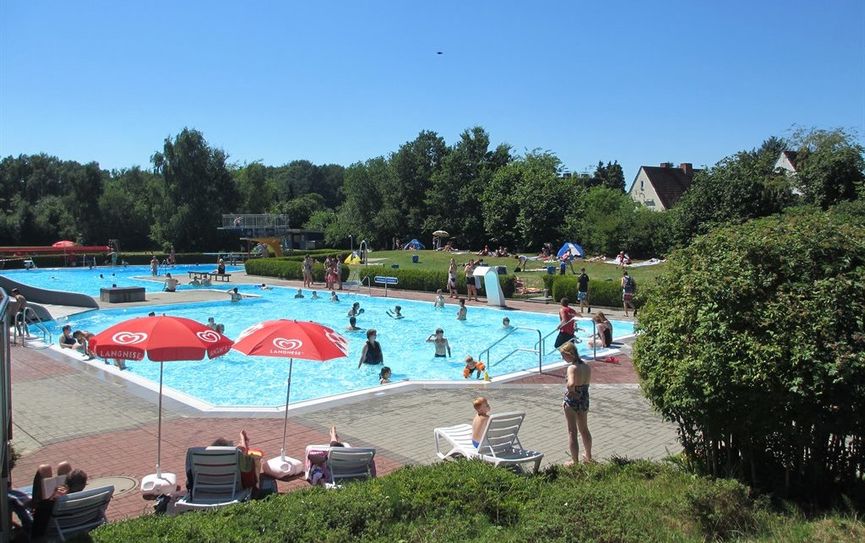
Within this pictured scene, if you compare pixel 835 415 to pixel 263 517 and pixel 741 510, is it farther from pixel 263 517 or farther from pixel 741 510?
pixel 263 517

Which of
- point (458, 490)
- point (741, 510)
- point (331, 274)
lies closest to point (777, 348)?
point (741, 510)

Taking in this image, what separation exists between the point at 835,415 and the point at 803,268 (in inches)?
55.9

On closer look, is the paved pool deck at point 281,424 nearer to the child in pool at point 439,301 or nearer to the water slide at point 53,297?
the child in pool at point 439,301

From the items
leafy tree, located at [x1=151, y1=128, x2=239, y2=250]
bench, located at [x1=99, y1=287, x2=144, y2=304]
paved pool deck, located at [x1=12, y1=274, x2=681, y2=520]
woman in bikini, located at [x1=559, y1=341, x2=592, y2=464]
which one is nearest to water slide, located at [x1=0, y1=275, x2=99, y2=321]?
bench, located at [x1=99, y1=287, x2=144, y2=304]

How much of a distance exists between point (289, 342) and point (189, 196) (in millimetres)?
65978

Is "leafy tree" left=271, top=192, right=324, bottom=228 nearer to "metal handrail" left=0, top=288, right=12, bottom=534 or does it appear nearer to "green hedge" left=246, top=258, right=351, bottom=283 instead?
"green hedge" left=246, top=258, right=351, bottom=283

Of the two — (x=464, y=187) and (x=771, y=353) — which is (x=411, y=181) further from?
(x=771, y=353)

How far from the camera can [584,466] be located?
7805mm

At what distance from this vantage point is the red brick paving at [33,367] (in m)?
14.4

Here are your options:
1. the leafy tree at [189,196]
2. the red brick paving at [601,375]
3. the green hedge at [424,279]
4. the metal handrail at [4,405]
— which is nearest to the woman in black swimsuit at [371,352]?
the red brick paving at [601,375]

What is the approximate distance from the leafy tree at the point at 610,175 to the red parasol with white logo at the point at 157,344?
323ft

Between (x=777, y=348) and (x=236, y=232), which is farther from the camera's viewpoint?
(x=236, y=232)

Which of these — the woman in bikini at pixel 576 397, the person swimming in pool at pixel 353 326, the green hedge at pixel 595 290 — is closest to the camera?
the woman in bikini at pixel 576 397

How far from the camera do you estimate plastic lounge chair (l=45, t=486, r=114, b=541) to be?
235 inches
